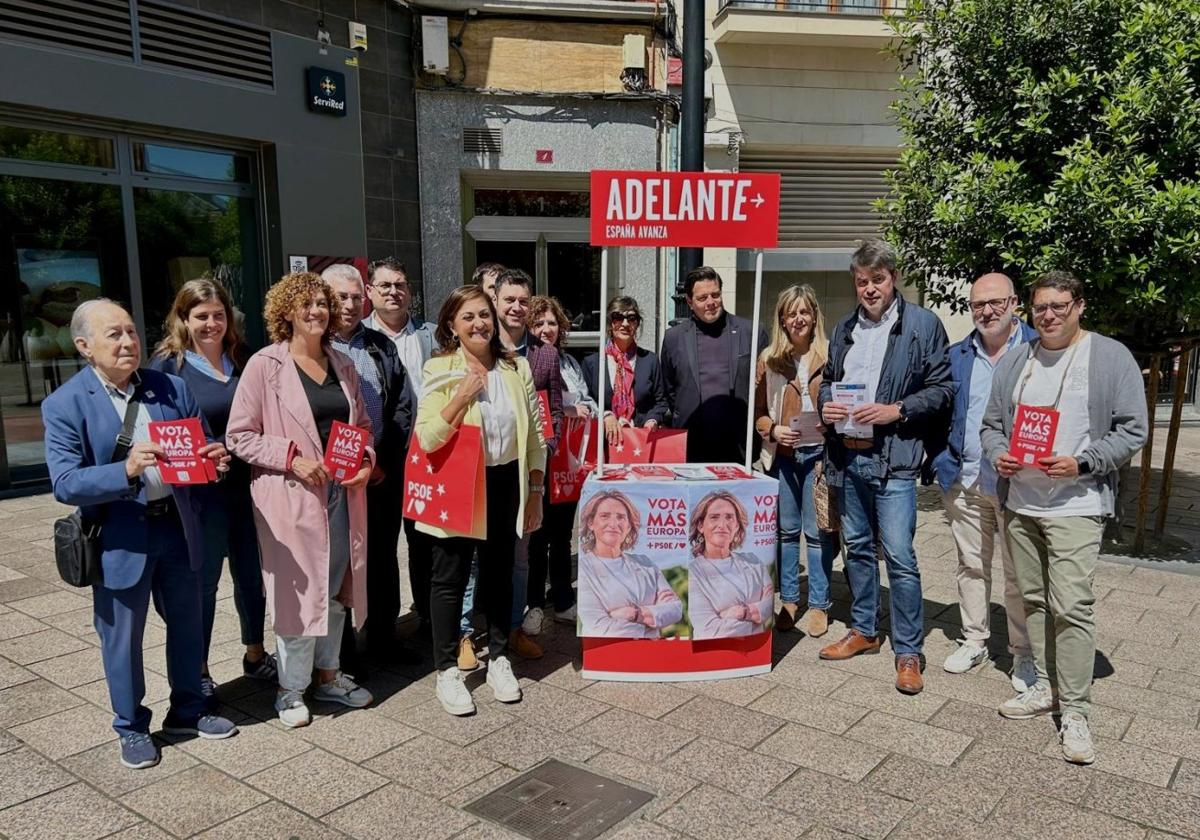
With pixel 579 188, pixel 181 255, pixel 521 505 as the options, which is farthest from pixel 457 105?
pixel 521 505

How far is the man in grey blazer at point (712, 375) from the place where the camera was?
500 centimetres

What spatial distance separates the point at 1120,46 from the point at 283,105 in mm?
7920

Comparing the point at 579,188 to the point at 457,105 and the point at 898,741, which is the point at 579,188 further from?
the point at 898,741

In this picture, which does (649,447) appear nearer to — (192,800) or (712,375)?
(712,375)

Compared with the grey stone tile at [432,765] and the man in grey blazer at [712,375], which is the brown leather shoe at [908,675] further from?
the grey stone tile at [432,765]

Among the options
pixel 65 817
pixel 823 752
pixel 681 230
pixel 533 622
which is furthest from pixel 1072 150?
pixel 65 817

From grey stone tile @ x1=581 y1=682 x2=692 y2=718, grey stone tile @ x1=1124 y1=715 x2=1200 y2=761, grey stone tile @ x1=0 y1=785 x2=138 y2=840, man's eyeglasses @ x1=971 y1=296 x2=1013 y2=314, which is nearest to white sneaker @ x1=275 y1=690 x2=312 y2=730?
grey stone tile @ x1=0 y1=785 x2=138 y2=840

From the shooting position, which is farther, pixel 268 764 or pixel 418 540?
pixel 418 540

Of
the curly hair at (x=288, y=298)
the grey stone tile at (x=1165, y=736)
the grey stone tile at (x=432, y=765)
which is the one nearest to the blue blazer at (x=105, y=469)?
the curly hair at (x=288, y=298)

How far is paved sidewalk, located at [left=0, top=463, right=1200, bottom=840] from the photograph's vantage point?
306 cm

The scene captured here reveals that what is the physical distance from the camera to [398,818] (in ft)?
10.1

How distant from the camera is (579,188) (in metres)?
12.1

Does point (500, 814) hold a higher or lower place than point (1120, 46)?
lower

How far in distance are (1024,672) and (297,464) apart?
3463 millimetres
